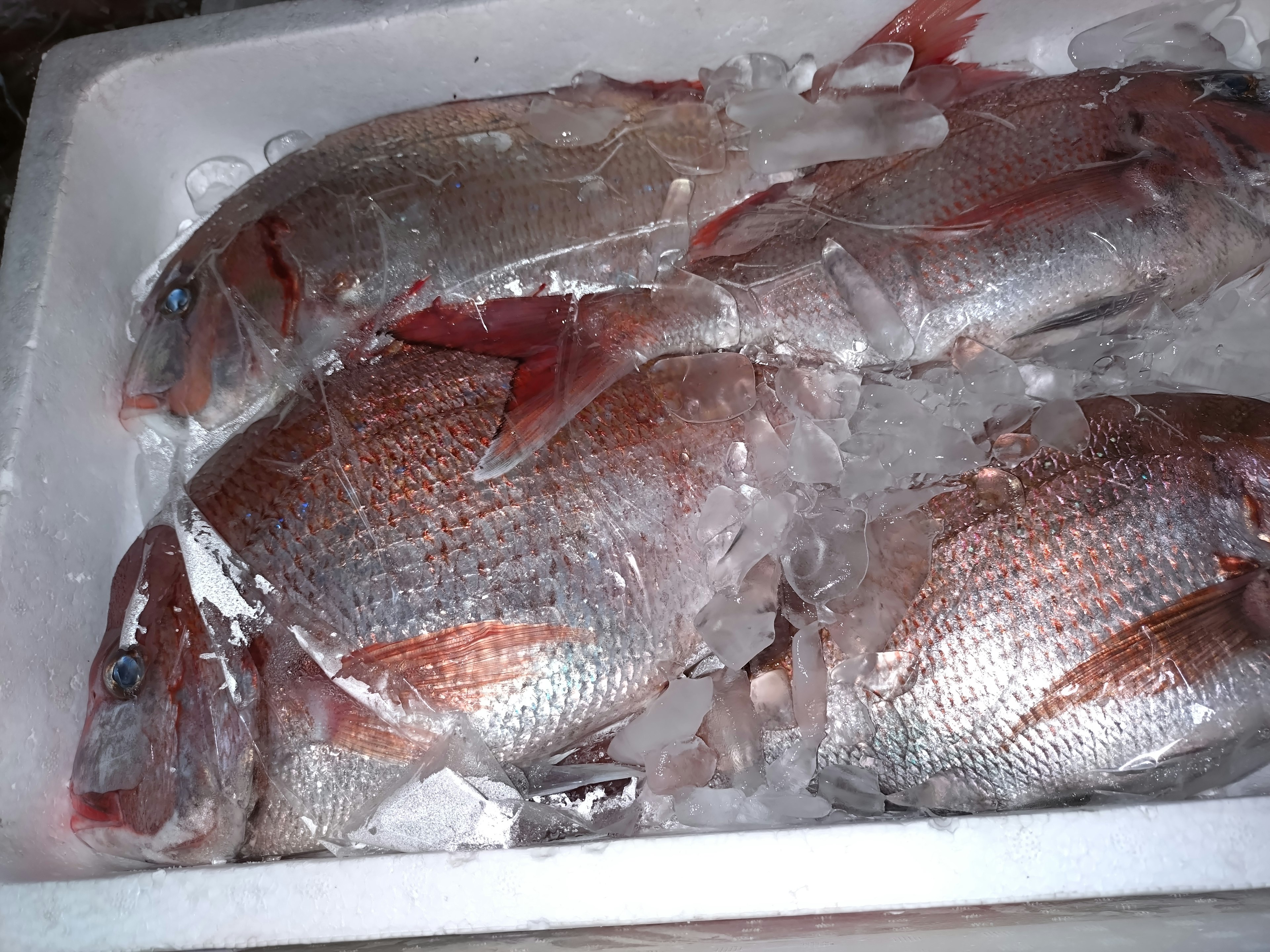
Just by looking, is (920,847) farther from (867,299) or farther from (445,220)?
(445,220)

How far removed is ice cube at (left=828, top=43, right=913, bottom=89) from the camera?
5.14 ft

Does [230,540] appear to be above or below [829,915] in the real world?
above

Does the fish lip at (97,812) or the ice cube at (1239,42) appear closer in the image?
the fish lip at (97,812)

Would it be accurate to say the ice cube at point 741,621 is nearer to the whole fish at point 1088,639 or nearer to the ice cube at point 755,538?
the ice cube at point 755,538

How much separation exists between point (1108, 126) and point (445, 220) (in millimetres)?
1269

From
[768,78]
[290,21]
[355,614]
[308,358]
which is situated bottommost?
[355,614]

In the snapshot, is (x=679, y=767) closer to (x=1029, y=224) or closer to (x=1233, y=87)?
(x=1029, y=224)

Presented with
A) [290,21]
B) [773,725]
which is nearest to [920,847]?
[773,725]

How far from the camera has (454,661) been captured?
1.22 metres

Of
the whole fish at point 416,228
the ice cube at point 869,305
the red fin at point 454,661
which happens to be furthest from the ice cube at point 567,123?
the red fin at point 454,661

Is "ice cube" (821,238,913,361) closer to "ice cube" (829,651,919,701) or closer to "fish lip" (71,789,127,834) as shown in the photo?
"ice cube" (829,651,919,701)

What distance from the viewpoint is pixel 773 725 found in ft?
4.28

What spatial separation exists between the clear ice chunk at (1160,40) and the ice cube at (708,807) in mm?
1631

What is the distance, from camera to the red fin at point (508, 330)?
1321mm
